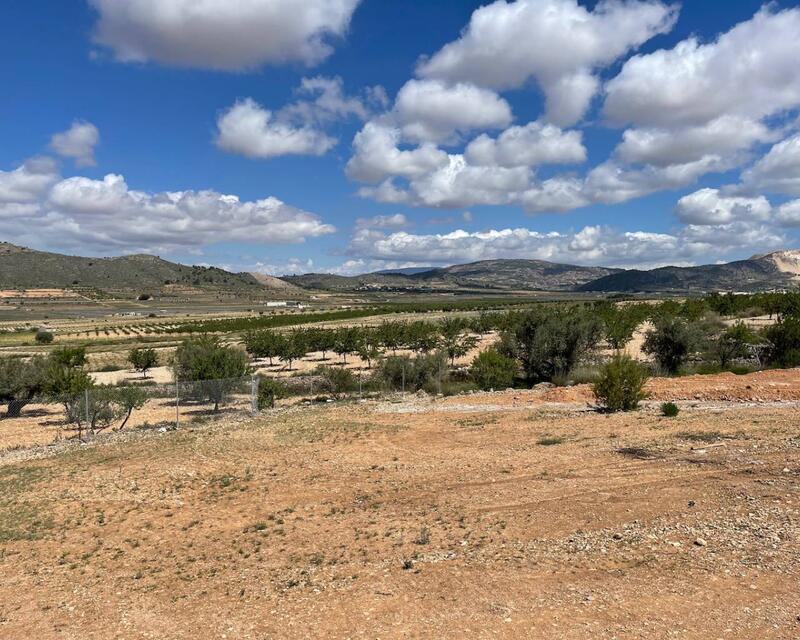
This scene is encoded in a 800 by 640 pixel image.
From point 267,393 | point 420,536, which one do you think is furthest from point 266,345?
point 420,536

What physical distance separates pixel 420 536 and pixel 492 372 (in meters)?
22.4

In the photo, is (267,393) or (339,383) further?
(339,383)

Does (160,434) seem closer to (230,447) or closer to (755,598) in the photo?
(230,447)

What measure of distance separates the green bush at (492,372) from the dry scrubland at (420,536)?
508 inches

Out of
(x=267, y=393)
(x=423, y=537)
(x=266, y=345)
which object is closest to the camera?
(x=423, y=537)

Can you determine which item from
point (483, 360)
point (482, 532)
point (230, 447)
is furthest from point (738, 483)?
point (483, 360)

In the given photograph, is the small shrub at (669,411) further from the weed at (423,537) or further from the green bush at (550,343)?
the green bush at (550,343)

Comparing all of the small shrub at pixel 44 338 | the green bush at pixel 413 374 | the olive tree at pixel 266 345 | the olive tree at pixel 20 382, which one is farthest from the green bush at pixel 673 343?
the small shrub at pixel 44 338

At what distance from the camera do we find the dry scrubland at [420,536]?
738 cm

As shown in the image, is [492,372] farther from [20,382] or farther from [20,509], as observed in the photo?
[20,382]

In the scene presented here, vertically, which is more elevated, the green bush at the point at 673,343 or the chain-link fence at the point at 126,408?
the green bush at the point at 673,343

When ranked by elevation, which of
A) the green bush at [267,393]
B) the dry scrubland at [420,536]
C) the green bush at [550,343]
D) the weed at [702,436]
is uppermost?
the green bush at [550,343]

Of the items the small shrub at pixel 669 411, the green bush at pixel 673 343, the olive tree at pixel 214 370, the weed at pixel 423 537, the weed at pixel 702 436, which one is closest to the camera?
the weed at pixel 423 537

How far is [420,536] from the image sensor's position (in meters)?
10.2
